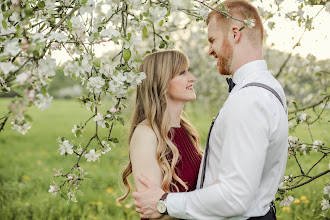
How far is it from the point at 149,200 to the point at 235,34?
0.92 m

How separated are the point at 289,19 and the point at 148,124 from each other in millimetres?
1493

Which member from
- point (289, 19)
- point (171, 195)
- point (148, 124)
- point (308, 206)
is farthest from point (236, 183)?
point (308, 206)

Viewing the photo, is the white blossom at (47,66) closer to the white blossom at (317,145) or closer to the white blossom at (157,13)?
the white blossom at (157,13)

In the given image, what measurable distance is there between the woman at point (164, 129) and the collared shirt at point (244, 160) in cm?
44

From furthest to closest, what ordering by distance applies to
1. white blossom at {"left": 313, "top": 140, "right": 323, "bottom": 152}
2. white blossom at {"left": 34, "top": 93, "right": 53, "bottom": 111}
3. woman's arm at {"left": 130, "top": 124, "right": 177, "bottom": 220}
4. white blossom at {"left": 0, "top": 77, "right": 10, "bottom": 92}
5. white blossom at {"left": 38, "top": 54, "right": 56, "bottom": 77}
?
white blossom at {"left": 313, "top": 140, "right": 323, "bottom": 152} → woman's arm at {"left": 130, "top": 124, "right": 177, "bottom": 220} → white blossom at {"left": 0, "top": 77, "right": 10, "bottom": 92} → white blossom at {"left": 38, "top": 54, "right": 56, "bottom": 77} → white blossom at {"left": 34, "top": 93, "right": 53, "bottom": 111}

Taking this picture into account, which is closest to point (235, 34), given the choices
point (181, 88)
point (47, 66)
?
point (181, 88)

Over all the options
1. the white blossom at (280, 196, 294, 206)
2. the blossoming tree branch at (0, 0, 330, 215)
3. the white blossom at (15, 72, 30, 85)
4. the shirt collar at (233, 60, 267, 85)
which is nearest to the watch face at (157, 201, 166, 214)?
the blossoming tree branch at (0, 0, 330, 215)

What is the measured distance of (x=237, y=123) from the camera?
183cm

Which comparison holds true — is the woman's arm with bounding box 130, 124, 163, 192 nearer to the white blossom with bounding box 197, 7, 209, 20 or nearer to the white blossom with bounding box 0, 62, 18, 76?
the white blossom with bounding box 197, 7, 209, 20

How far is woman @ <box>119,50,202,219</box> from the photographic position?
97.9 inches

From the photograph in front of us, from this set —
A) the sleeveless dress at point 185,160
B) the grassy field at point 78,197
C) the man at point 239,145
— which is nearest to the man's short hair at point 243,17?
the man at point 239,145

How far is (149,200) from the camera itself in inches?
87.4

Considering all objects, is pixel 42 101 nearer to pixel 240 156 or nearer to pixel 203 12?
pixel 240 156

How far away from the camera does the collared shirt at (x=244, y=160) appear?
71.9 inches
